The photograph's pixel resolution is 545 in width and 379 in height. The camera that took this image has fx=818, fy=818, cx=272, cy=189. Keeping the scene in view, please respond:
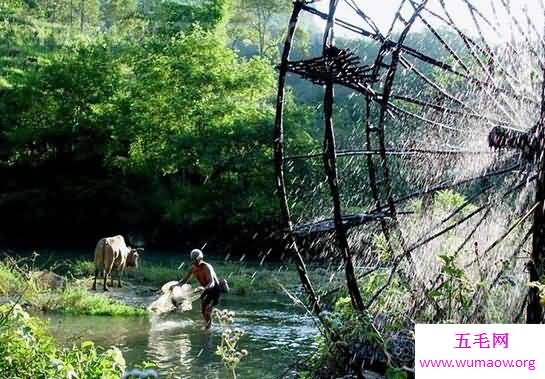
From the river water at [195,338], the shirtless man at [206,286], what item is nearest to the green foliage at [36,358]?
the river water at [195,338]

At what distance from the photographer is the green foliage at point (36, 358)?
5.27m

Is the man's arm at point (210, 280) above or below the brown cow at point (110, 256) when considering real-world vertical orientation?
above

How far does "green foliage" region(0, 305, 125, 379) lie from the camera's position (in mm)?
5266

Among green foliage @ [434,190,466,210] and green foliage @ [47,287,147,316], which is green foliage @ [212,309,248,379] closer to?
green foliage @ [434,190,466,210]

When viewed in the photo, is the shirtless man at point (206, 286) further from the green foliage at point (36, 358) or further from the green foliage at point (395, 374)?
the green foliage at point (395, 374)

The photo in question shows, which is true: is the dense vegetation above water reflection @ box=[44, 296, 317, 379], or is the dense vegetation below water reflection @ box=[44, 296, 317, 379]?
above

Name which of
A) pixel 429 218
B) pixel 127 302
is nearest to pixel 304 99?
pixel 127 302

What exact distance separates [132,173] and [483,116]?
21451 millimetres

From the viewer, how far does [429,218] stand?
783cm

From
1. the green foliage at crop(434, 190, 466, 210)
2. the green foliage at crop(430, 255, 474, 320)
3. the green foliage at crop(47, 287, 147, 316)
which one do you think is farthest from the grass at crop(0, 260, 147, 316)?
the green foliage at crop(430, 255, 474, 320)

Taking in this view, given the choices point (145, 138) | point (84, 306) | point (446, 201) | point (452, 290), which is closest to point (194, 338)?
point (84, 306)

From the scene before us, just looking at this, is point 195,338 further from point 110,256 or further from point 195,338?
point 110,256

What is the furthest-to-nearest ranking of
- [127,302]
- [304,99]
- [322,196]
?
[304,99] → [322,196] → [127,302]

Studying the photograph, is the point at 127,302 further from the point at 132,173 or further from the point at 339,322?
the point at 132,173
